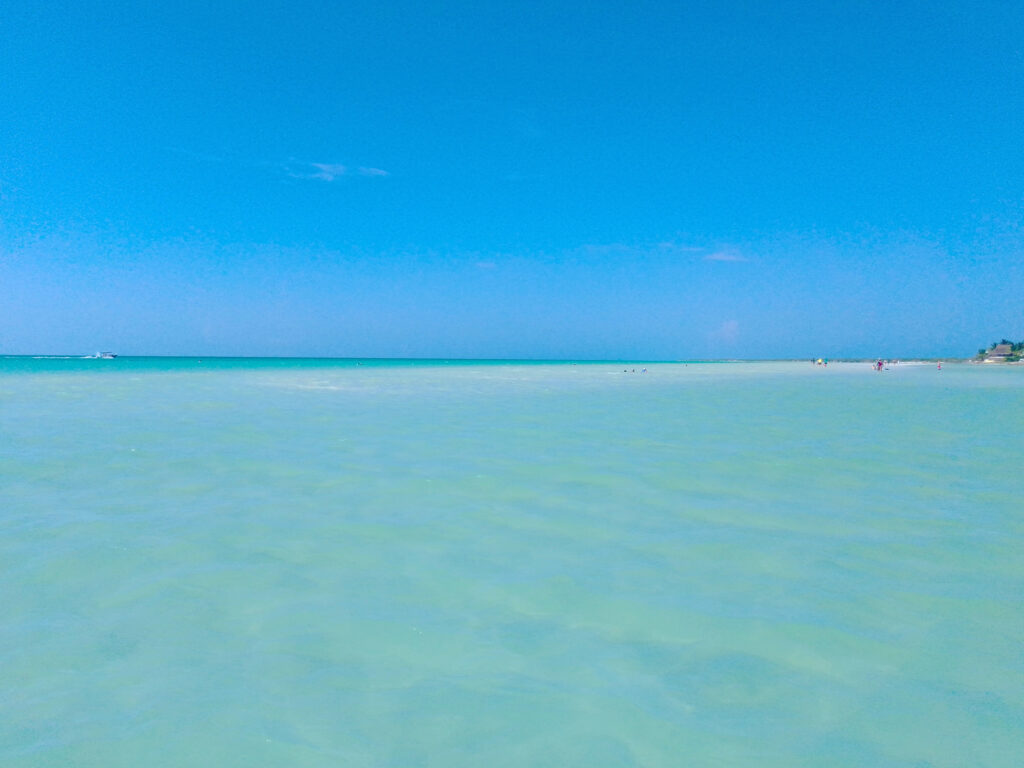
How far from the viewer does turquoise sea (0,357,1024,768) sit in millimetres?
2877

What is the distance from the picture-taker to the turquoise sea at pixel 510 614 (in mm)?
2877

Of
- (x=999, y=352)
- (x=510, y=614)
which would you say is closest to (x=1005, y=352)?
(x=999, y=352)

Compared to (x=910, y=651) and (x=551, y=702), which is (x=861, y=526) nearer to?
(x=910, y=651)

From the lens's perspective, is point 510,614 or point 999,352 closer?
point 510,614

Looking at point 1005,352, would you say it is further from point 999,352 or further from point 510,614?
point 510,614

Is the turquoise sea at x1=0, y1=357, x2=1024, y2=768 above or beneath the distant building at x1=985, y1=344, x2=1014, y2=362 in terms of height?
beneath

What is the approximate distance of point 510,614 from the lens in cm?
411

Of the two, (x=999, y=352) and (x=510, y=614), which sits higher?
(x=999, y=352)

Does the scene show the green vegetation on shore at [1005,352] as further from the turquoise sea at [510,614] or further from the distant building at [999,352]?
the turquoise sea at [510,614]

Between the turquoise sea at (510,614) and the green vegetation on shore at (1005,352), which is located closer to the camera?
the turquoise sea at (510,614)

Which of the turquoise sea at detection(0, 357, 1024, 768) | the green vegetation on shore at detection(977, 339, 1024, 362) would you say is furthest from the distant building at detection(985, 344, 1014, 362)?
the turquoise sea at detection(0, 357, 1024, 768)

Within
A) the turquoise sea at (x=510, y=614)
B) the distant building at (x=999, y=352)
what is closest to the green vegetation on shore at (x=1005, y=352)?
the distant building at (x=999, y=352)

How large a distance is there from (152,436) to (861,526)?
1346 centimetres

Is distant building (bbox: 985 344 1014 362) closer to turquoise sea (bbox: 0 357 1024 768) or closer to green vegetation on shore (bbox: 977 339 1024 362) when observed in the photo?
green vegetation on shore (bbox: 977 339 1024 362)
